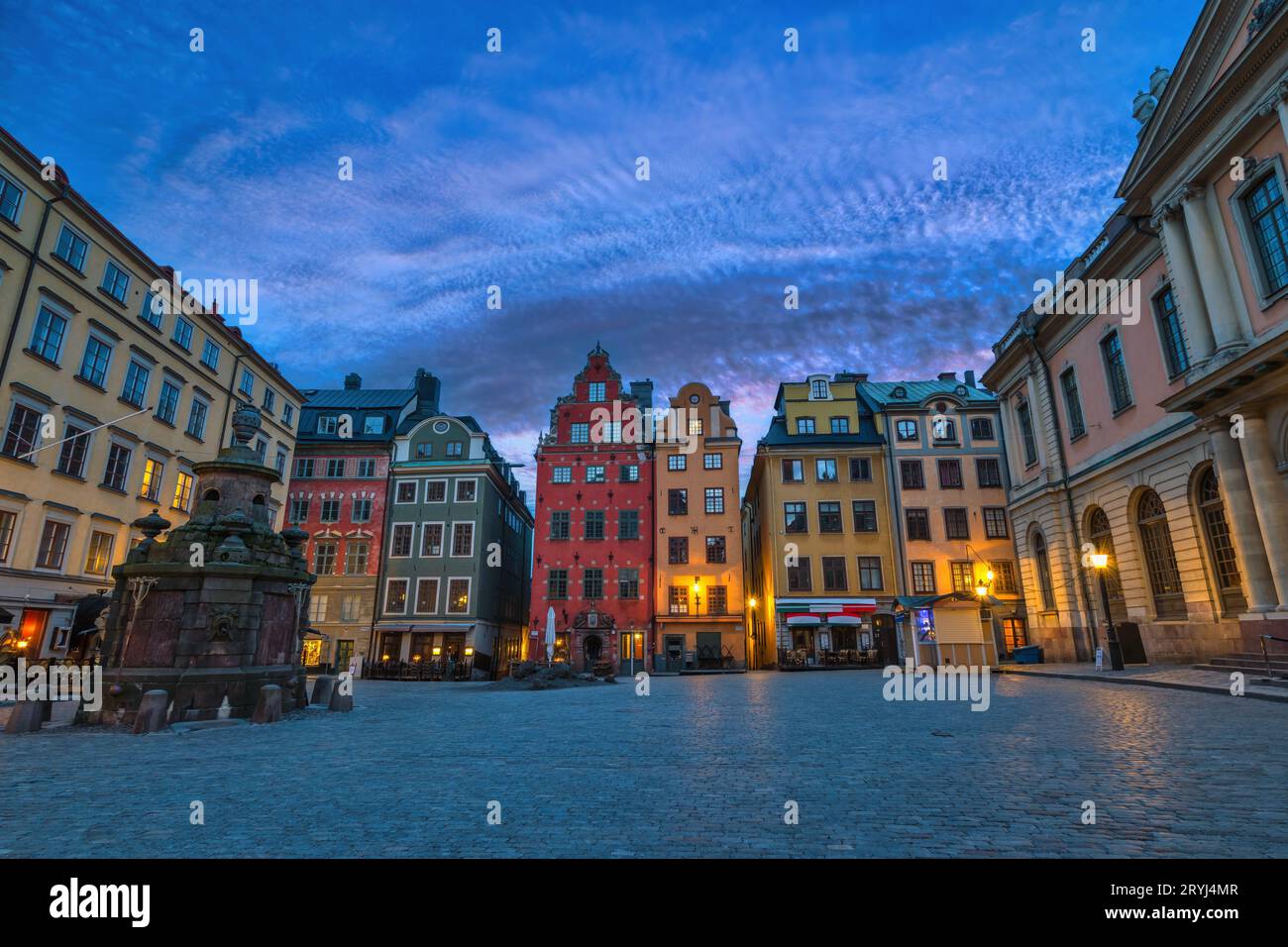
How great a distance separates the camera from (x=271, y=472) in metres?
16.0

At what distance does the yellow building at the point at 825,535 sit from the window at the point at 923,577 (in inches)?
44.6

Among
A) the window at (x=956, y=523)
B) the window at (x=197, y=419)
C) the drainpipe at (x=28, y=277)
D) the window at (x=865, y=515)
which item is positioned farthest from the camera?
the window at (x=865, y=515)

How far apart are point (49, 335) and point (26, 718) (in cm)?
2001

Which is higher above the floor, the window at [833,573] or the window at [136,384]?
the window at [136,384]

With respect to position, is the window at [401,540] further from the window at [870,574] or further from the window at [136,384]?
the window at [870,574]

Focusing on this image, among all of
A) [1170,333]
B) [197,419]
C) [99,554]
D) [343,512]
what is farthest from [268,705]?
[343,512]

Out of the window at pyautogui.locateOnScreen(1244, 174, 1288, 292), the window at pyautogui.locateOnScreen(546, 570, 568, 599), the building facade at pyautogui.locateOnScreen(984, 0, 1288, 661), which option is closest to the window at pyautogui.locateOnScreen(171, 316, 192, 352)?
the window at pyautogui.locateOnScreen(546, 570, 568, 599)

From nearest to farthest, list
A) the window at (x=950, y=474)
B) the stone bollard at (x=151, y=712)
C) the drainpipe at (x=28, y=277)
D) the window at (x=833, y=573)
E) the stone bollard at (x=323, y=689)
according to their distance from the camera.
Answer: the stone bollard at (x=151, y=712)
the stone bollard at (x=323, y=689)
the drainpipe at (x=28, y=277)
the window at (x=833, y=573)
the window at (x=950, y=474)

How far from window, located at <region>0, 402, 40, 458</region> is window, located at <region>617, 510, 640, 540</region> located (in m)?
28.9

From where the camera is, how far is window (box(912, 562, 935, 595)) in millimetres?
38719

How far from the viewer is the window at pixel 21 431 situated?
22750 mm

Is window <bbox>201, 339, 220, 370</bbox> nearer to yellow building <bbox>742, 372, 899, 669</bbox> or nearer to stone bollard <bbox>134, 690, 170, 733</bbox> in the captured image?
stone bollard <bbox>134, 690, 170, 733</bbox>

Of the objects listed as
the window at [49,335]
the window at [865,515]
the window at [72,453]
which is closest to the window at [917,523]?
the window at [865,515]
